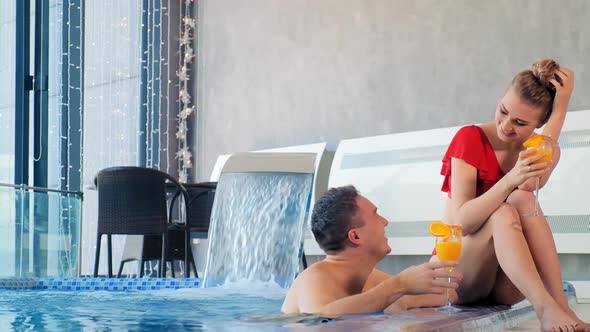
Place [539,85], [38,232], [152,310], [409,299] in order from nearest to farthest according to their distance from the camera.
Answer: [539,85] → [409,299] → [152,310] → [38,232]

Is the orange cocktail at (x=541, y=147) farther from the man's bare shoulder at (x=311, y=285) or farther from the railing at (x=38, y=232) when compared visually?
the railing at (x=38, y=232)

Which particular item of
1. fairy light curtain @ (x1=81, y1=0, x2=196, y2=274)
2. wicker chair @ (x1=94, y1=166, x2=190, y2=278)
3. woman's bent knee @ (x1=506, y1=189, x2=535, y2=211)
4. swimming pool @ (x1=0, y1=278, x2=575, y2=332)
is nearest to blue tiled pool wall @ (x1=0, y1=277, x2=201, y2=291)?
swimming pool @ (x1=0, y1=278, x2=575, y2=332)

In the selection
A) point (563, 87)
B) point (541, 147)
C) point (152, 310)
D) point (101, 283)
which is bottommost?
point (101, 283)

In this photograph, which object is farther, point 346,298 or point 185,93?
point 185,93

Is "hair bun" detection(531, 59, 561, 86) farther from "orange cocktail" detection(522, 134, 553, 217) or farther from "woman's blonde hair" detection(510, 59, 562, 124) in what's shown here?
"orange cocktail" detection(522, 134, 553, 217)

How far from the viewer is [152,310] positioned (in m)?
2.89

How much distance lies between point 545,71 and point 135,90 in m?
6.15

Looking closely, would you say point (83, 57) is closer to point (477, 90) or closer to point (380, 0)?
point (380, 0)

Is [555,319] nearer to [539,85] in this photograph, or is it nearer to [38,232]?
[539,85]

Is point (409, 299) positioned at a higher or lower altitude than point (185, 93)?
lower

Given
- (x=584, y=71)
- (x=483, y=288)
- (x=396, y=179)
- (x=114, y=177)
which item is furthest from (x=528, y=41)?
(x=483, y=288)

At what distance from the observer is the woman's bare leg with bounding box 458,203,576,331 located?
2129 mm

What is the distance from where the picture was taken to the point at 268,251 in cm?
421

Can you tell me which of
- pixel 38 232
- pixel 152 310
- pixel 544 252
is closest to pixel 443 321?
pixel 544 252
